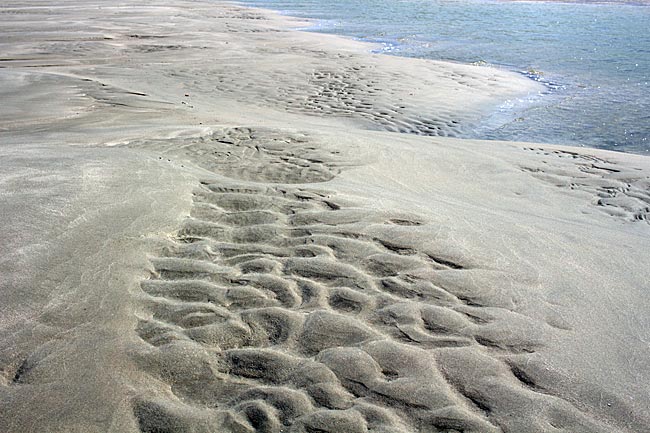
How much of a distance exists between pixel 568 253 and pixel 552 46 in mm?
17554

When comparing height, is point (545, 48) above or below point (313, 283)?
above

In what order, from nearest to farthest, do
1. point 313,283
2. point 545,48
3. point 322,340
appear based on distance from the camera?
point 322,340
point 313,283
point 545,48

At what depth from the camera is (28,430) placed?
2.35 metres

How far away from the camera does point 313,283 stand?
3.52 m

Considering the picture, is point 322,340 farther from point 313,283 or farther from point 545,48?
point 545,48

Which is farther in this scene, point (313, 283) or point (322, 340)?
point (313, 283)

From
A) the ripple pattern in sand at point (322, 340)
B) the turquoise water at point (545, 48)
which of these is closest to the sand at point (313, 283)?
the ripple pattern in sand at point (322, 340)

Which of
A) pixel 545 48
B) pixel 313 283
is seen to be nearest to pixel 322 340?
pixel 313 283

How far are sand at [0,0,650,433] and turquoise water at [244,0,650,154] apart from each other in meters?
2.67

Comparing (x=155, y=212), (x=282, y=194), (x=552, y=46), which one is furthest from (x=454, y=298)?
(x=552, y=46)

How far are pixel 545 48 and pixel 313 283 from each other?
18.4 meters

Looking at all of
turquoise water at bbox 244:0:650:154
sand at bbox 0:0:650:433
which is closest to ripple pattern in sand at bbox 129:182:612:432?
sand at bbox 0:0:650:433

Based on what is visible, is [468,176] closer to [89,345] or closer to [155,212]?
[155,212]

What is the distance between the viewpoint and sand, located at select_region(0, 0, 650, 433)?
258cm
